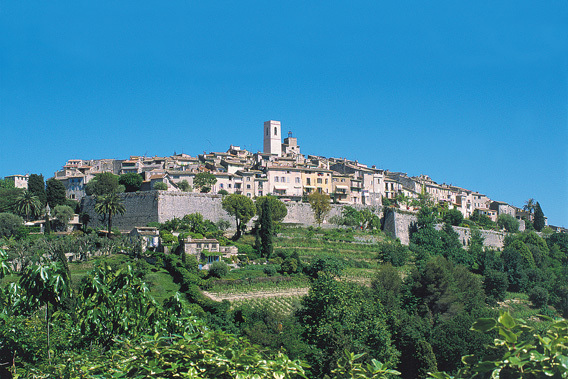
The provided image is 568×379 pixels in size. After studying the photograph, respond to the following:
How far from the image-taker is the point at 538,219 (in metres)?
87.1

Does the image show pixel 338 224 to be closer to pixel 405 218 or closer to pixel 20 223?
pixel 405 218

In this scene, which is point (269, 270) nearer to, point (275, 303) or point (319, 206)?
point (275, 303)

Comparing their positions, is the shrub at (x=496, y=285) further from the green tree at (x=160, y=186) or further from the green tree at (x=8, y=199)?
the green tree at (x=8, y=199)

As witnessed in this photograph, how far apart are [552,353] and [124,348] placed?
17.7ft

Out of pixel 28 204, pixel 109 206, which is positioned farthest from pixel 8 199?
pixel 109 206

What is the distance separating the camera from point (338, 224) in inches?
2375

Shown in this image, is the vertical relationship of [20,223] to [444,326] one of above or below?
above

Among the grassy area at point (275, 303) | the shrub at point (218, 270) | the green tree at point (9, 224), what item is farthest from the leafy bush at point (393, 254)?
the green tree at point (9, 224)

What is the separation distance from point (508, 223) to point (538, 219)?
368 inches

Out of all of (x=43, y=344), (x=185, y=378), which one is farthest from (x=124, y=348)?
(x=43, y=344)

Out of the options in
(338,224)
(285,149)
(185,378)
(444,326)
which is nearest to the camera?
(185,378)

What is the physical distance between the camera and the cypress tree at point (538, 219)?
284ft

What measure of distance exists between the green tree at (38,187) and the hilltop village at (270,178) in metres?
5.89

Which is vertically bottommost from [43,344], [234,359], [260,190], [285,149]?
[43,344]
